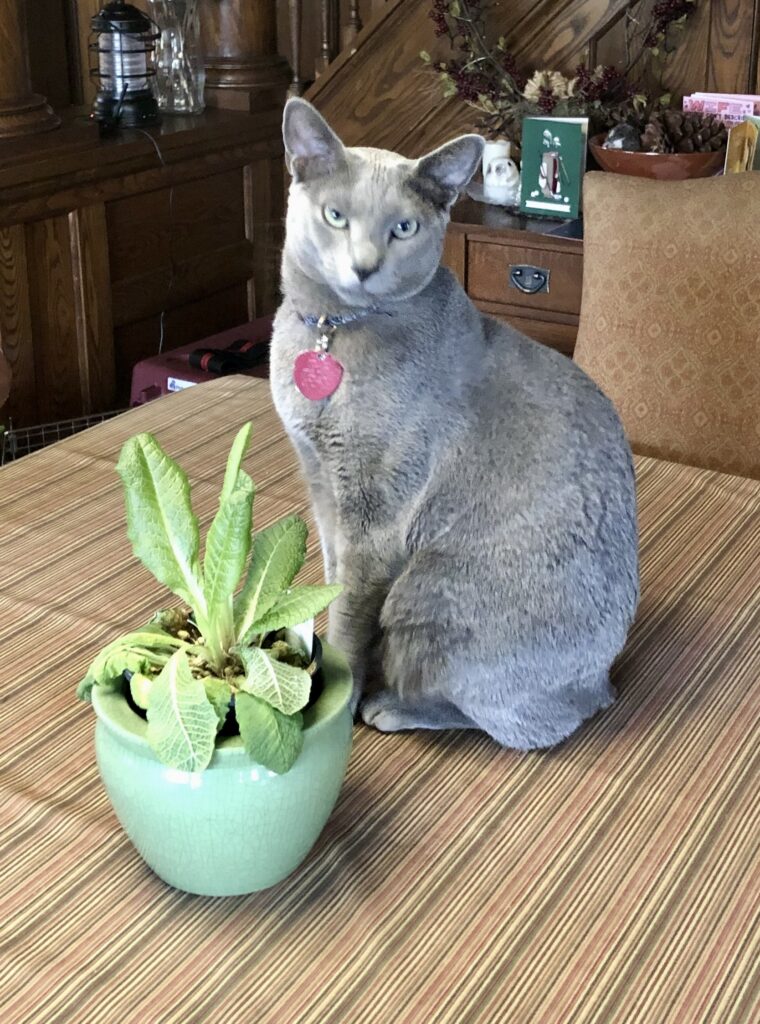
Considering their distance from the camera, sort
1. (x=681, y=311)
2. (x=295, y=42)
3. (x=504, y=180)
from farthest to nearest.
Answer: (x=295, y=42) < (x=504, y=180) < (x=681, y=311)

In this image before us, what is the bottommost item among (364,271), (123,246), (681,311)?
(123,246)

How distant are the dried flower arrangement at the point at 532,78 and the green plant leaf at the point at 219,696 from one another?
2074mm

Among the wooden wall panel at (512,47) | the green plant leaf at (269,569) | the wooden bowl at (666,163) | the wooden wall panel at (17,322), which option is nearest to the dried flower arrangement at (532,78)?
the wooden wall panel at (512,47)

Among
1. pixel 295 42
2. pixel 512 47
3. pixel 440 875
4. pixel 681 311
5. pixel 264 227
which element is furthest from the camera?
pixel 264 227

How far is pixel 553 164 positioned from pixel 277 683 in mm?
1997

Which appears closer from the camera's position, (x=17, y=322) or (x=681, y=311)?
(x=681, y=311)

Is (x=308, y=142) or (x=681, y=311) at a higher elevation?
(x=308, y=142)

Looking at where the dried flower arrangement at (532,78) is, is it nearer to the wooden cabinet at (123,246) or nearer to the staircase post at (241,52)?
the staircase post at (241,52)

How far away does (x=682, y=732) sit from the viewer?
1.03 metres

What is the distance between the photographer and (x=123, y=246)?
2.84 metres

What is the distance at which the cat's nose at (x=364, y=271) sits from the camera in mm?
1005

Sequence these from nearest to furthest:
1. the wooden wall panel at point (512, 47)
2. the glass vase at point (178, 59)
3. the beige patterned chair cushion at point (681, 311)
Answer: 1. the beige patterned chair cushion at point (681, 311)
2. the wooden wall panel at point (512, 47)
3. the glass vase at point (178, 59)

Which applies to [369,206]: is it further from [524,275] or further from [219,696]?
[524,275]

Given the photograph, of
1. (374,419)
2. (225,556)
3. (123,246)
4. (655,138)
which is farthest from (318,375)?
(123,246)
